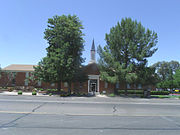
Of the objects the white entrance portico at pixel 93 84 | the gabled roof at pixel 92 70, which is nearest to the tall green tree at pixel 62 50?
the gabled roof at pixel 92 70

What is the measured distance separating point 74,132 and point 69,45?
1929 cm

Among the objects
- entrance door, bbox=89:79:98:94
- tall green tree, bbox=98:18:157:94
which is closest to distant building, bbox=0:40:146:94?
entrance door, bbox=89:79:98:94

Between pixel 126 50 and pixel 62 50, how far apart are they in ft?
35.7

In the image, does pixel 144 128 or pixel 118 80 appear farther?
pixel 118 80

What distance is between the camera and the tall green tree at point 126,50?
22.8m

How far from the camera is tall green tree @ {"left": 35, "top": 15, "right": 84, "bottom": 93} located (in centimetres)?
2233

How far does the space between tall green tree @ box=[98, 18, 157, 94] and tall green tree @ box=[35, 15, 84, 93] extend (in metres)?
4.91

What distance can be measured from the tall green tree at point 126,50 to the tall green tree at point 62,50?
491 cm

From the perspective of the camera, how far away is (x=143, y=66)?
23.8 metres

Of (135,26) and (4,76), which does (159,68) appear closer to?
(135,26)

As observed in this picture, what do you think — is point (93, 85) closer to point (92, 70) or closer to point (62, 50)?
point (92, 70)

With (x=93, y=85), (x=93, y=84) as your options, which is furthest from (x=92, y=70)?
(x=93, y=85)

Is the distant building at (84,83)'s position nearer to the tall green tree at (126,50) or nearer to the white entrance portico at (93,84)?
the white entrance portico at (93,84)

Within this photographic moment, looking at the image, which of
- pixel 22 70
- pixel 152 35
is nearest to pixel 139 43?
pixel 152 35
